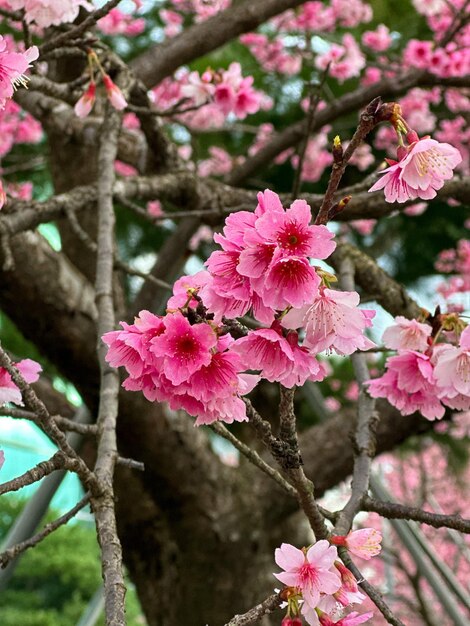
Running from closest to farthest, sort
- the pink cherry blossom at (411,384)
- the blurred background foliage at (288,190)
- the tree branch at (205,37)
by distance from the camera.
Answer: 1. the pink cherry blossom at (411,384)
2. the tree branch at (205,37)
3. the blurred background foliage at (288,190)

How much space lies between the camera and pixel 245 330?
787 mm

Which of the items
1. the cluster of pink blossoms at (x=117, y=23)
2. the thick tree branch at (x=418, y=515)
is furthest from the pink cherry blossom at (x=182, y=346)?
the cluster of pink blossoms at (x=117, y=23)

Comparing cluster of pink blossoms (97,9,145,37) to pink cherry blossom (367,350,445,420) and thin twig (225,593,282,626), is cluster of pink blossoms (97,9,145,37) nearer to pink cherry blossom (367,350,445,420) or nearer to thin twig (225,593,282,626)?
pink cherry blossom (367,350,445,420)

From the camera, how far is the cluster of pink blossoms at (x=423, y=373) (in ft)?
3.03

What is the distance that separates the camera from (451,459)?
16.7ft

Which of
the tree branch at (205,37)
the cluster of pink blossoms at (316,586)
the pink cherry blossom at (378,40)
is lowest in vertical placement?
the pink cherry blossom at (378,40)

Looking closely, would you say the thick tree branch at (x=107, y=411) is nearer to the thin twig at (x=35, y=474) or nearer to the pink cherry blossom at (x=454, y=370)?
the thin twig at (x=35, y=474)

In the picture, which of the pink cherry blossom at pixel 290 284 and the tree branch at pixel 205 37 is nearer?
the pink cherry blossom at pixel 290 284

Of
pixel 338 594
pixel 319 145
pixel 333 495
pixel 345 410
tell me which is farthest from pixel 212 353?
pixel 333 495

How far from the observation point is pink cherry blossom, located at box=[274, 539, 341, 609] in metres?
0.72

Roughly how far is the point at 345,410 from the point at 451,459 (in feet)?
9.62

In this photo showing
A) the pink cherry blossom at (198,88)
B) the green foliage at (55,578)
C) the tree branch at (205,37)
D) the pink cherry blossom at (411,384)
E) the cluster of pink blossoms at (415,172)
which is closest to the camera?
the cluster of pink blossoms at (415,172)

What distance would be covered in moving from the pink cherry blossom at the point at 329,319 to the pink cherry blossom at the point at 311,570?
0.20m

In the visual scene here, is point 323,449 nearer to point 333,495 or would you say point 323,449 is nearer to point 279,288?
point 279,288
